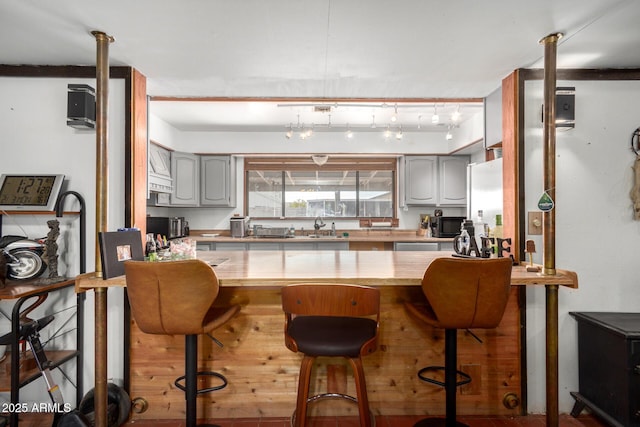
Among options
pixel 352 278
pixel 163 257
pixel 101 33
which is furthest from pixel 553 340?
pixel 101 33

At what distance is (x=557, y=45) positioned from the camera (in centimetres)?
188

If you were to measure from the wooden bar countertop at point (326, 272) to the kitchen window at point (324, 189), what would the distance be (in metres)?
2.85

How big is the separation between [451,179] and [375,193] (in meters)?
1.15

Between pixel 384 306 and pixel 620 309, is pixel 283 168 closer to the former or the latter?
pixel 384 306

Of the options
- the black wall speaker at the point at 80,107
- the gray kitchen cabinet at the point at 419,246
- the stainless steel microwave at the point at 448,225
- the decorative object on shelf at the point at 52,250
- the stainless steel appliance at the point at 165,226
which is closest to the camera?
the decorative object on shelf at the point at 52,250

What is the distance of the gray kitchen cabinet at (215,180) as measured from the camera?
470cm

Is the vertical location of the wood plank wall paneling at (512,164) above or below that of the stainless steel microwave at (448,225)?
above

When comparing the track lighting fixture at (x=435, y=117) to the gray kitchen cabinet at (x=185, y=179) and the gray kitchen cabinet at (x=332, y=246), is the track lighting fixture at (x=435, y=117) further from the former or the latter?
the gray kitchen cabinet at (x=185, y=179)

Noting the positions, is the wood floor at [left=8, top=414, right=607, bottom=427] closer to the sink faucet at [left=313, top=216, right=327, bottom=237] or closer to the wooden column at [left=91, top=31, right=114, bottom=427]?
the wooden column at [left=91, top=31, right=114, bottom=427]

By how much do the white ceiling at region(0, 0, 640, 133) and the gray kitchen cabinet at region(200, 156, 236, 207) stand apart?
7.08ft

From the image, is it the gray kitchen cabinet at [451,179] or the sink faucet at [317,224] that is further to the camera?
the sink faucet at [317,224]

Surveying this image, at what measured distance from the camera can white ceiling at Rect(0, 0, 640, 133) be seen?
61.5 inches

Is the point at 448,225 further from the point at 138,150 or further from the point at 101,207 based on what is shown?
the point at 101,207

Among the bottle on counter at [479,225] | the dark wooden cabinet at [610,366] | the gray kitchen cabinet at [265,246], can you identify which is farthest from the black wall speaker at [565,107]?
the gray kitchen cabinet at [265,246]
